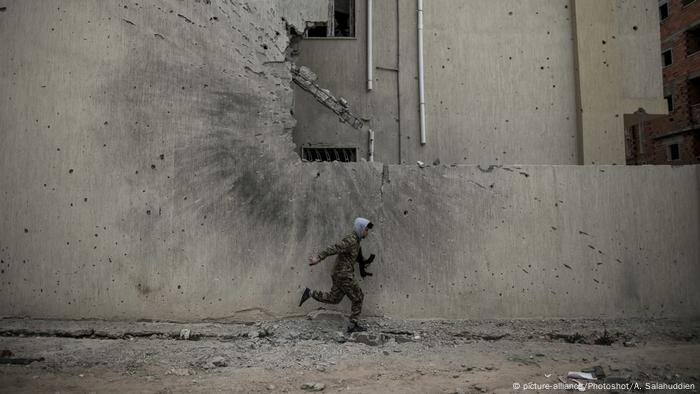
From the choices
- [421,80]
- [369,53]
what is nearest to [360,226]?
[421,80]

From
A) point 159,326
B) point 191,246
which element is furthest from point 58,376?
point 191,246

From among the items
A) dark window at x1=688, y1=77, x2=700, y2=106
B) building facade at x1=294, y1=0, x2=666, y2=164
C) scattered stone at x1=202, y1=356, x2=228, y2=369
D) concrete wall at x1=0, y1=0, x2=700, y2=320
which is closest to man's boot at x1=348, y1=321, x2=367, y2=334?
concrete wall at x1=0, y1=0, x2=700, y2=320

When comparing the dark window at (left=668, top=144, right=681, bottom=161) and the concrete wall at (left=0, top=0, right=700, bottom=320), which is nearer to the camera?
the concrete wall at (left=0, top=0, right=700, bottom=320)

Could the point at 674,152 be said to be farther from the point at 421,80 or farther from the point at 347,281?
the point at 347,281

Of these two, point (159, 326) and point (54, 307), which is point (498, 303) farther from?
point (54, 307)

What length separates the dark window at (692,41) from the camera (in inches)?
836

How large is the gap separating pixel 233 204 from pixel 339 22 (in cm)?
425

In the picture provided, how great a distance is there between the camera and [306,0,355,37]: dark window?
25.2 ft

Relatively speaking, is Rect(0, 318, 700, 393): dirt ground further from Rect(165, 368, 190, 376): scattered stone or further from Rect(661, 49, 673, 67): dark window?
Rect(661, 49, 673, 67): dark window

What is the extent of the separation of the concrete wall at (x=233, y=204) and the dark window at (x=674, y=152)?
18.6m

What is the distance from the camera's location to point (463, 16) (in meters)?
7.68

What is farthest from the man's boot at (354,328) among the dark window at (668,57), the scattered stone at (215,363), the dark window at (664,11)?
the dark window at (664,11)

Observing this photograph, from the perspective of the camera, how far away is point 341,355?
15.1 ft

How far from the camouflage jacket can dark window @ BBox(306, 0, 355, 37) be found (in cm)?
407
